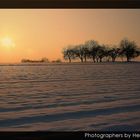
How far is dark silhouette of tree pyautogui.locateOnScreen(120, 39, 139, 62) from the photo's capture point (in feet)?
9.32

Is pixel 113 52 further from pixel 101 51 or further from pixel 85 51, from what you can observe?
pixel 85 51

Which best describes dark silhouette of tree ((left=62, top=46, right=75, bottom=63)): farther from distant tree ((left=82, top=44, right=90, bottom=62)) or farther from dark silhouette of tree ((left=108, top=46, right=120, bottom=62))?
dark silhouette of tree ((left=108, top=46, right=120, bottom=62))

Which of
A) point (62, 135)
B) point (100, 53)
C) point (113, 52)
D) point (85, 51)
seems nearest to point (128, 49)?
point (113, 52)

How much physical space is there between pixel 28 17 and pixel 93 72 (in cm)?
75

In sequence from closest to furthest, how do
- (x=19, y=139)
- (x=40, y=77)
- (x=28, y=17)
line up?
(x=19, y=139), (x=28, y=17), (x=40, y=77)

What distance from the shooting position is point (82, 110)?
2852mm

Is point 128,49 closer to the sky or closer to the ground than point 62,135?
closer to the sky

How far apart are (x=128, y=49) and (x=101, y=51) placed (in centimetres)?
22

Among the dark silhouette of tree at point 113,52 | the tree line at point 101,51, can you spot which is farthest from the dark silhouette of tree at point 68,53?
the dark silhouette of tree at point 113,52

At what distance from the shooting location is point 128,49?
113 inches
